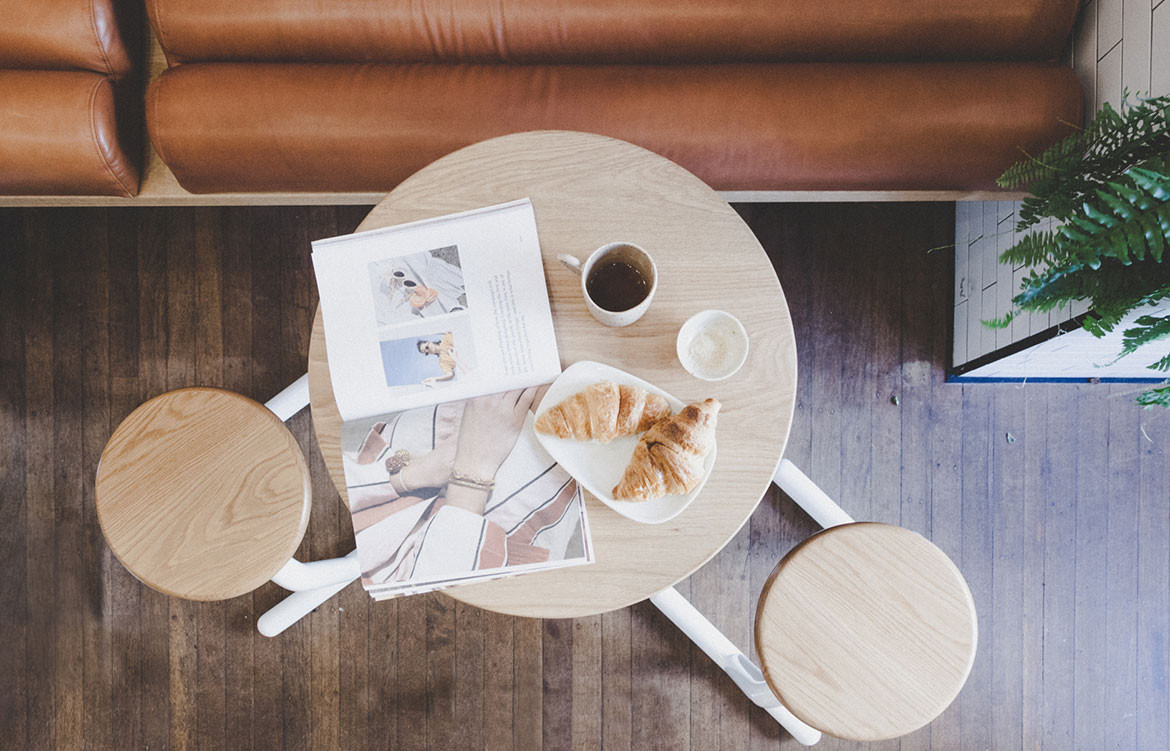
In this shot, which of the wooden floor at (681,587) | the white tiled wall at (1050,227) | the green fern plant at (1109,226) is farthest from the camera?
the wooden floor at (681,587)

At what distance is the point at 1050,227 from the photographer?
137 centimetres

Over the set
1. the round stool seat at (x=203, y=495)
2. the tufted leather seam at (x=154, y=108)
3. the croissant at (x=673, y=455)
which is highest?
the tufted leather seam at (x=154, y=108)

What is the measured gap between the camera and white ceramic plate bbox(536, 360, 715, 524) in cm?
101

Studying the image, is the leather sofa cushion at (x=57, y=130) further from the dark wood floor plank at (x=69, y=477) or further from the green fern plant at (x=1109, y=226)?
the green fern plant at (x=1109, y=226)

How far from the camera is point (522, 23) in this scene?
1.32 m

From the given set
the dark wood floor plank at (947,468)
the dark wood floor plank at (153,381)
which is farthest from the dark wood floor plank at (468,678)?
the dark wood floor plank at (947,468)

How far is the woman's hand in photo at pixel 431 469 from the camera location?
1035 millimetres

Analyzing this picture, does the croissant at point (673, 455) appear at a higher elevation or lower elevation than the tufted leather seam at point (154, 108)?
lower

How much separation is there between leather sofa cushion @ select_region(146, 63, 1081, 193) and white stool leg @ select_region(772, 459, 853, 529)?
2.17 feet

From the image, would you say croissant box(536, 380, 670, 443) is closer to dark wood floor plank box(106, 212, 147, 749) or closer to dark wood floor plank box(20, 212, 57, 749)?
dark wood floor plank box(106, 212, 147, 749)

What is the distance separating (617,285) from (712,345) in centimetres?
17

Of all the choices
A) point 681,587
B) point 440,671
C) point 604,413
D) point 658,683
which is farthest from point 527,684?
point 604,413

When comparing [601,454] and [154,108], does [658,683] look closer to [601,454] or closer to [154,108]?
[601,454]

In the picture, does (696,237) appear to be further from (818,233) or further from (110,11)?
(110,11)
